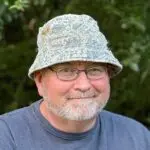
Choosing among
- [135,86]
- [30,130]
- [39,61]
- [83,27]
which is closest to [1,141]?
[30,130]

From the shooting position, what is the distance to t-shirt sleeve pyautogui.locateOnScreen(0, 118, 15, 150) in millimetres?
3692

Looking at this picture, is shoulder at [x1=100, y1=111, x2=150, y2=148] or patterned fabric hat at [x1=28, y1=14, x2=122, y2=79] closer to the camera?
patterned fabric hat at [x1=28, y1=14, x2=122, y2=79]

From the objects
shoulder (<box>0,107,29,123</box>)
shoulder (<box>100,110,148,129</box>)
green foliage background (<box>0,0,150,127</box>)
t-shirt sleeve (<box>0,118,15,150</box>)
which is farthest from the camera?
green foliage background (<box>0,0,150,127</box>)

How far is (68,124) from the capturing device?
3.71m

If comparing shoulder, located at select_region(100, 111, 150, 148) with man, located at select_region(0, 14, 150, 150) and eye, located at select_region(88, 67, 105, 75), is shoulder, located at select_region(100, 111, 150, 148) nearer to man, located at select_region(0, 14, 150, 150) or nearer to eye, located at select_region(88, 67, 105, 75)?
man, located at select_region(0, 14, 150, 150)

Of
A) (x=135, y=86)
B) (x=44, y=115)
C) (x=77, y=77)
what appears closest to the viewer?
(x=77, y=77)

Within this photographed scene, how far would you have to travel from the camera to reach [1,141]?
3707 mm

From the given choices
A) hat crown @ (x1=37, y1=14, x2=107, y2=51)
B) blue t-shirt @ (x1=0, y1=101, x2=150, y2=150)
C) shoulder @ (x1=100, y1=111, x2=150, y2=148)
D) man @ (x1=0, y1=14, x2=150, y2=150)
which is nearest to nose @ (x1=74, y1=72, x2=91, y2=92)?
man @ (x1=0, y1=14, x2=150, y2=150)

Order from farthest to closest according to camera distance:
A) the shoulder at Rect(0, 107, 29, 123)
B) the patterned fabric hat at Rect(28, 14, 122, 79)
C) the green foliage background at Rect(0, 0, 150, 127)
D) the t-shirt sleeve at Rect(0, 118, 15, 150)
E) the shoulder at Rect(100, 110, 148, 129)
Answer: the green foliage background at Rect(0, 0, 150, 127) < the shoulder at Rect(100, 110, 148, 129) < the shoulder at Rect(0, 107, 29, 123) < the t-shirt sleeve at Rect(0, 118, 15, 150) < the patterned fabric hat at Rect(28, 14, 122, 79)

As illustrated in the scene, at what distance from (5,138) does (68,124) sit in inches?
12.5

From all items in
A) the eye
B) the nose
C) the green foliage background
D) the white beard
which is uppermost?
the eye

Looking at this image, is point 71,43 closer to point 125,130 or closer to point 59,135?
point 59,135

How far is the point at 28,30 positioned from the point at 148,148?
214cm

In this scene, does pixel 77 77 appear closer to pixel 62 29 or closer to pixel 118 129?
pixel 62 29
